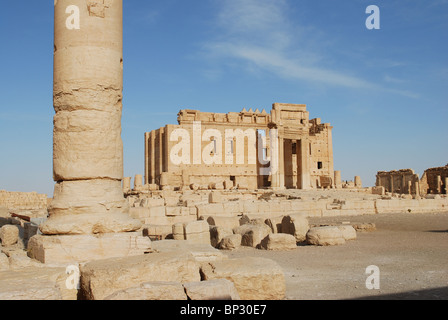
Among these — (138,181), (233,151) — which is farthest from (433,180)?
(138,181)

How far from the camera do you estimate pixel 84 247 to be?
6.26 meters

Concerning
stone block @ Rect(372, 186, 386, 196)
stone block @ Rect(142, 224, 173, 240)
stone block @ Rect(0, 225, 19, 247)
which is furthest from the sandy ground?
stone block @ Rect(372, 186, 386, 196)

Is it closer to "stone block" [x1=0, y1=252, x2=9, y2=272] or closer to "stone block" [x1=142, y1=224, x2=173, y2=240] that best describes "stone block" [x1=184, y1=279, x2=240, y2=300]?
"stone block" [x1=0, y1=252, x2=9, y2=272]

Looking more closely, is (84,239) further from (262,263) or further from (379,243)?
(379,243)

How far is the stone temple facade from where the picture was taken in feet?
105

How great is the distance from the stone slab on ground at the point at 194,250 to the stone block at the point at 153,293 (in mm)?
1841

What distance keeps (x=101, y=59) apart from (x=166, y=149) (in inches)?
999

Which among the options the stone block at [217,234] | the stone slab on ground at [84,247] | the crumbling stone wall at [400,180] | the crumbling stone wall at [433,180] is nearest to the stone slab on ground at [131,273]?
the stone slab on ground at [84,247]

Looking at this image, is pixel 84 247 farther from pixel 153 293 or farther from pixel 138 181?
pixel 138 181

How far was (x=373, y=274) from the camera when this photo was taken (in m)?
6.84

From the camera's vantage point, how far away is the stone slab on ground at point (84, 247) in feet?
20.0

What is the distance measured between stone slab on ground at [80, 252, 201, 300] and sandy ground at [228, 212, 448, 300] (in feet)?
4.87

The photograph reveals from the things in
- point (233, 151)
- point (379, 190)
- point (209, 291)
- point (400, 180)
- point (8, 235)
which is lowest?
point (209, 291)

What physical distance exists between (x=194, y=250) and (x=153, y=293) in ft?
8.53
